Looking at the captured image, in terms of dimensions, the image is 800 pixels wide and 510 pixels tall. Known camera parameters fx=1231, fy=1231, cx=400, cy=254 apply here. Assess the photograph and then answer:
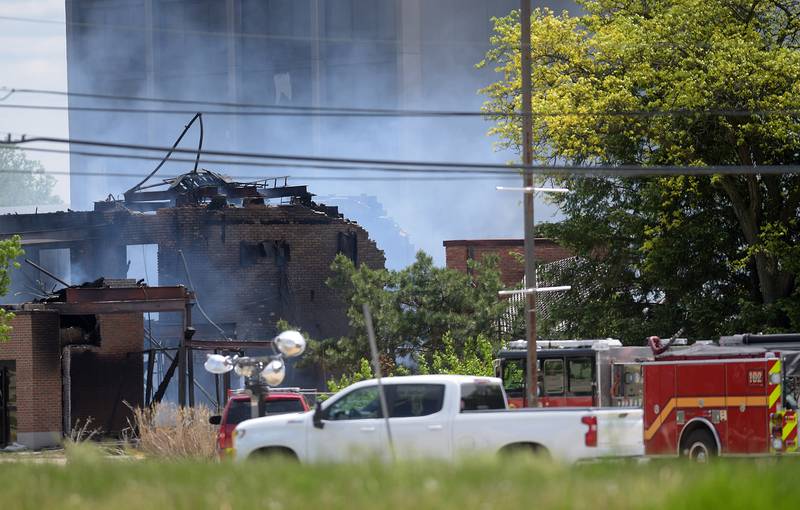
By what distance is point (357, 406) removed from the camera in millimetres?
15320

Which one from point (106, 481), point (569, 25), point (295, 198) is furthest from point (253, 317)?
point (106, 481)

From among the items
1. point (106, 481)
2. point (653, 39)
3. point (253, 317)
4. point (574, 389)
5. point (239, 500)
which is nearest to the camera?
point (239, 500)

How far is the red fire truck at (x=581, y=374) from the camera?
26.2 metres

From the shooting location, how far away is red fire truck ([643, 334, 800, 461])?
18.6 m

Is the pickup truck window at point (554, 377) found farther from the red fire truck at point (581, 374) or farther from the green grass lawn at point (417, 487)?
the green grass lawn at point (417, 487)

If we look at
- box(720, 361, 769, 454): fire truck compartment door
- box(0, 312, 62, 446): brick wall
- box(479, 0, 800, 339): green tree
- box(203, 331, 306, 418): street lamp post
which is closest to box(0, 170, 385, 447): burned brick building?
Answer: box(0, 312, 62, 446): brick wall

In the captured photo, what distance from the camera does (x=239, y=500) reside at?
306 inches

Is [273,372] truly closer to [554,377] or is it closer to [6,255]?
[554,377]

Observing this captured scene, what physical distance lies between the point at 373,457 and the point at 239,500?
1547 mm

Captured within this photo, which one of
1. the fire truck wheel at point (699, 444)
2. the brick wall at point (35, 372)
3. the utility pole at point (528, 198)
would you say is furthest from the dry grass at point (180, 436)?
the brick wall at point (35, 372)

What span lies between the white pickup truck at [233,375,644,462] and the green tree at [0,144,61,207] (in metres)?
97.6

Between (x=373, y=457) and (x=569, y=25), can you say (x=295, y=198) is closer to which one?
(x=569, y=25)

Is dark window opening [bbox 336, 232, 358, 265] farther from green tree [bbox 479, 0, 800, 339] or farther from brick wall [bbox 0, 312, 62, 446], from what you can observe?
brick wall [bbox 0, 312, 62, 446]

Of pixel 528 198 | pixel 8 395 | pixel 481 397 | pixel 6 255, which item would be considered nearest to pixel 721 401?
pixel 481 397
